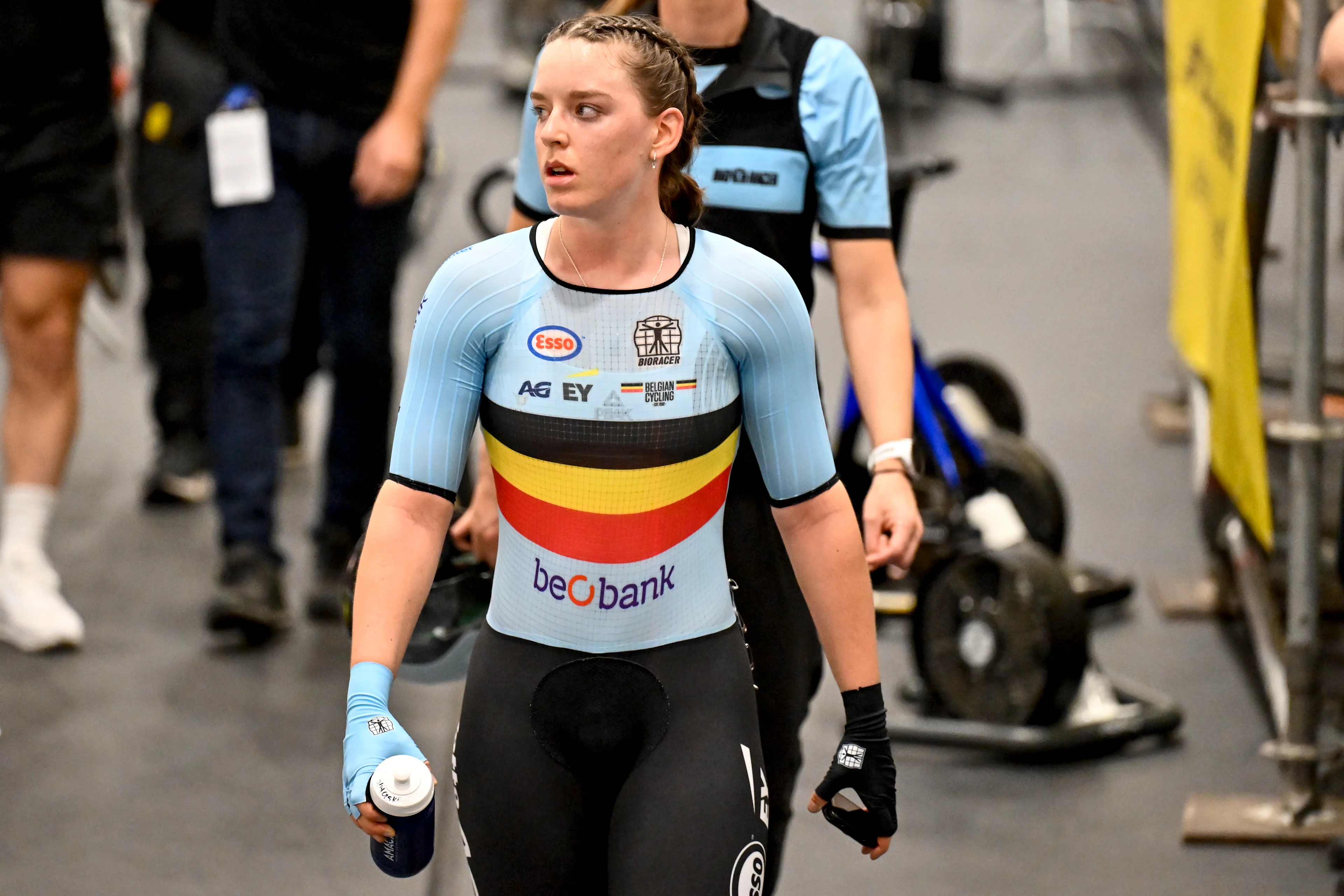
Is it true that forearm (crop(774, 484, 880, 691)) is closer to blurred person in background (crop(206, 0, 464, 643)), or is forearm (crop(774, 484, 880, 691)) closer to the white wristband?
the white wristband

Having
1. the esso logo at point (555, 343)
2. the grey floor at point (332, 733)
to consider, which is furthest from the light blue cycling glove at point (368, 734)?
the grey floor at point (332, 733)

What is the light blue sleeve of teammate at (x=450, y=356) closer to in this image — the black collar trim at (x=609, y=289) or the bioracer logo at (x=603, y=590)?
the black collar trim at (x=609, y=289)

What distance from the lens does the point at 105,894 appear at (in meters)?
3.57

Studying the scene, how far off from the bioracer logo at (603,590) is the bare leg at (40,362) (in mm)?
2868

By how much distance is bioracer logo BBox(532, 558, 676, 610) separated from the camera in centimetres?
215

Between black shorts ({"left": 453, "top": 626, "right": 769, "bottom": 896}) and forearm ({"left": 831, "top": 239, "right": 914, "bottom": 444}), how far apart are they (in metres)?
0.69

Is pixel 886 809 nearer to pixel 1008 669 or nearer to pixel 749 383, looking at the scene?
pixel 749 383

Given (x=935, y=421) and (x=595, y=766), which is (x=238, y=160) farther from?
(x=595, y=766)

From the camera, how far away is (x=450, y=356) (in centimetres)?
208

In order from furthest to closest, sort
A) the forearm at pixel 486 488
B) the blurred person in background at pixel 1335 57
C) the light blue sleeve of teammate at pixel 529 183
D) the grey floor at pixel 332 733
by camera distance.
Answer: the grey floor at pixel 332 733, the blurred person in background at pixel 1335 57, the light blue sleeve of teammate at pixel 529 183, the forearm at pixel 486 488

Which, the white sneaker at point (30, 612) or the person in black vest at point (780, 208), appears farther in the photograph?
the white sneaker at point (30, 612)

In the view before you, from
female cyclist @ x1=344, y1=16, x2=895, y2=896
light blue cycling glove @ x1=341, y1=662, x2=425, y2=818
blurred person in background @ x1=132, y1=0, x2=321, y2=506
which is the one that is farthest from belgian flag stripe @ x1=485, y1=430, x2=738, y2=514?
blurred person in background @ x1=132, y1=0, x2=321, y2=506

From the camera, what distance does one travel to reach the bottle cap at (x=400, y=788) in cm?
185

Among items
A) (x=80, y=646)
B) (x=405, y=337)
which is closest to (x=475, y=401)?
(x=80, y=646)
